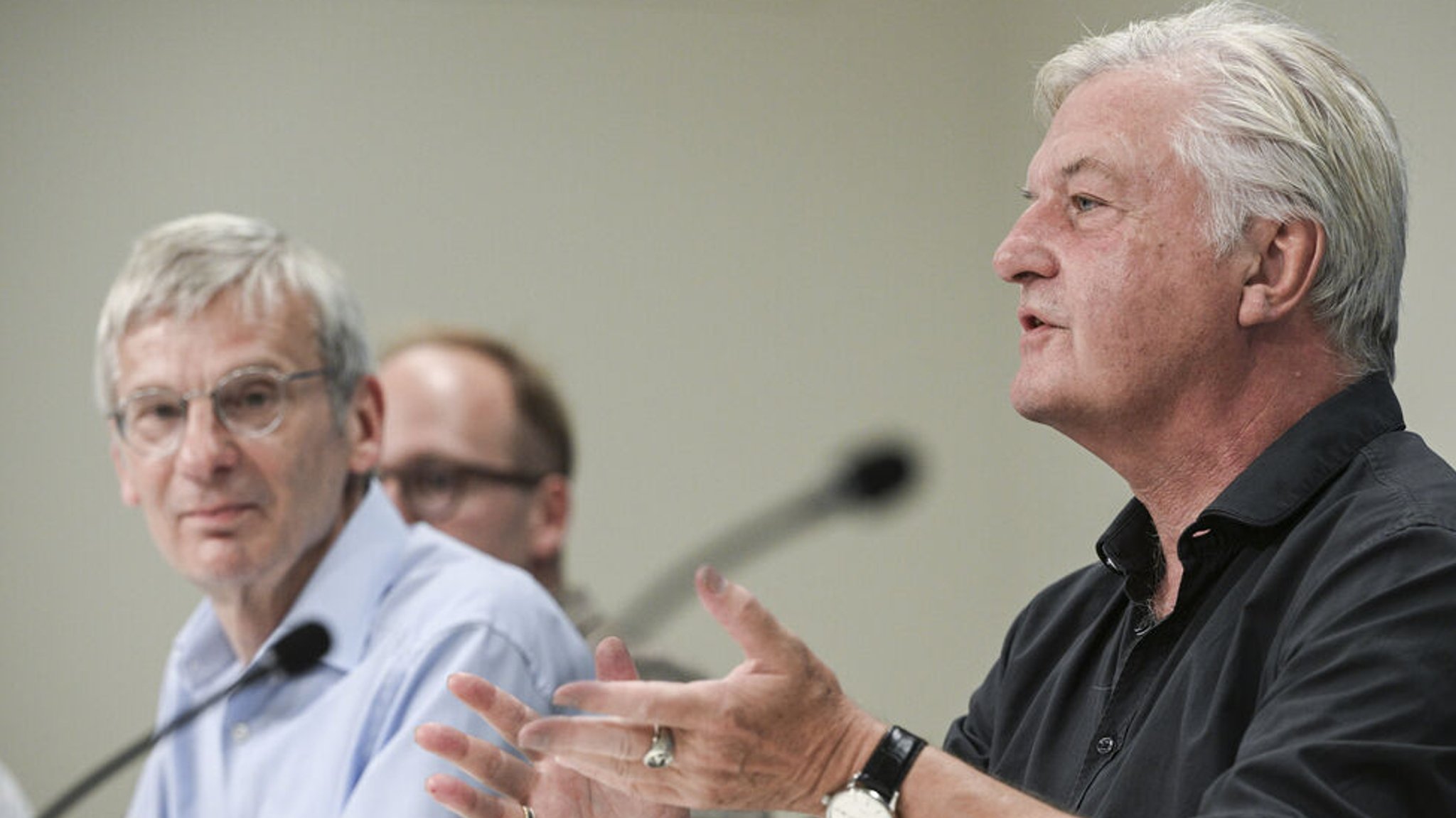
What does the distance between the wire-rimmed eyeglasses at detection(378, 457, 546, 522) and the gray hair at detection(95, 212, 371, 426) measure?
65cm

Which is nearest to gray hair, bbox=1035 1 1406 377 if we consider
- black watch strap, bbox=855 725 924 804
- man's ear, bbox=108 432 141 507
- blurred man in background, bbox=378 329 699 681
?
black watch strap, bbox=855 725 924 804

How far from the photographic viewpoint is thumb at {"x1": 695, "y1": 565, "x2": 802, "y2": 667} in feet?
3.79

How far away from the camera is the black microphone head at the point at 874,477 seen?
2051 millimetres

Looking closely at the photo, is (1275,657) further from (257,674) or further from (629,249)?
(629,249)

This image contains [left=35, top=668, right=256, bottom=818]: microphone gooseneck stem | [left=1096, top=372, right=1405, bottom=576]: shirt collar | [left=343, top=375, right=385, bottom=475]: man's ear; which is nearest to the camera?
[left=1096, top=372, right=1405, bottom=576]: shirt collar

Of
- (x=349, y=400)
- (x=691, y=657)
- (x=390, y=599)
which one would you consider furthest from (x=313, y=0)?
(x=390, y=599)

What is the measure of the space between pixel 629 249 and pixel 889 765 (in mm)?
3491

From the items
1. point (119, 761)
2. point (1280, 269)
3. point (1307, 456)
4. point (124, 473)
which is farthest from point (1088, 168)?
point (124, 473)

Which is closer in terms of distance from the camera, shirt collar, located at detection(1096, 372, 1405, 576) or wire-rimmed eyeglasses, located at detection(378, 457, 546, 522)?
shirt collar, located at detection(1096, 372, 1405, 576)

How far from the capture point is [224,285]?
2.37 m

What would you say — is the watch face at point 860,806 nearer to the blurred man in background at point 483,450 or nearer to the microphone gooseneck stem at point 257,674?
the microphone gooseneck stem at point 257,674

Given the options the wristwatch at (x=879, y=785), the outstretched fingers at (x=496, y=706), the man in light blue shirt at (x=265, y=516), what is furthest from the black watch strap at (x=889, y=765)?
the man in light blue shirt at (x=265, y=516)

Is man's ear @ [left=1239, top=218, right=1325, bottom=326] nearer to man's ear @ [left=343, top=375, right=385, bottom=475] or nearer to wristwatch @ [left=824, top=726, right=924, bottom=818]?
wristwatch @ [left=824, top=726, right=924, bottom=818]

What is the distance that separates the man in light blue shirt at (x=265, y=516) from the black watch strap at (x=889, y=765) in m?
0.94
